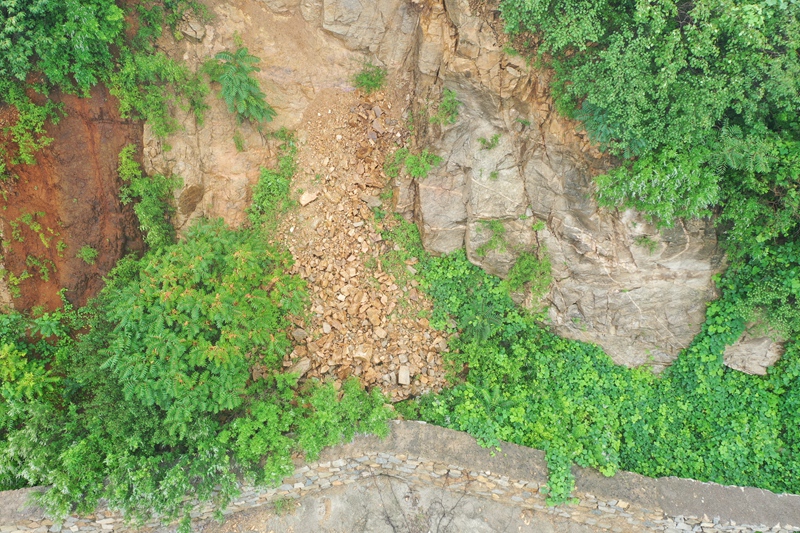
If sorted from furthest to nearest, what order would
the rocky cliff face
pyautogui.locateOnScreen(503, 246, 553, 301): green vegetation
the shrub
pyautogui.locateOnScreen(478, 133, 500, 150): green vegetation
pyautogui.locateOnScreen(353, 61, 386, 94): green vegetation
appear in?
pyautogui.locateOnScreen(353, 61, 386, 94): green vegetation < pyautogui.locateOnScreen(503, 246, 553, 301): green vegetation < pyautogui.locateOnScreen(478, 133, 500, 150): green vegetation < the rocky cliff face < the shrub

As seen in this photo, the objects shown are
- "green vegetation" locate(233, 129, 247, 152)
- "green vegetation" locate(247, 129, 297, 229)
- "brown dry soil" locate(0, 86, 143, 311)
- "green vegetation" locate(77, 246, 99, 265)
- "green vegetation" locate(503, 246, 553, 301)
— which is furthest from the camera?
"green vegetation" locate(247, 129, 297, 229)

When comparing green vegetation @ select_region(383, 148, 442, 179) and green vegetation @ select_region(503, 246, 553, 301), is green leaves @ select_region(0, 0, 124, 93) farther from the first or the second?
green vegetation @ select_region(503, 246, 553, 301)

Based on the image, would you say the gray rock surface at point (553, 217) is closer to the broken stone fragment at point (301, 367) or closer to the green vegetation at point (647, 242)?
the green vegetation at point (647, 242)

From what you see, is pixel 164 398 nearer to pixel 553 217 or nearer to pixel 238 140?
pixel 238 140

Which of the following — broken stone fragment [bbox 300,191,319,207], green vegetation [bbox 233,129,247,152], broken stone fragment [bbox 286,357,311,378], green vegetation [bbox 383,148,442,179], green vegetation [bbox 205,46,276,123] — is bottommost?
broken stone fragment [bbox 286,357,311,378]

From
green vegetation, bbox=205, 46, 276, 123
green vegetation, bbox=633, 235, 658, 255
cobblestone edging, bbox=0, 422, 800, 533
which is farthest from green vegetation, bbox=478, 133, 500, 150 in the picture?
cobblestone edging, bbox=0, 422, 800, 533

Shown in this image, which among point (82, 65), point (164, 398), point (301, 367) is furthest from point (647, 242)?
point (82, 65)

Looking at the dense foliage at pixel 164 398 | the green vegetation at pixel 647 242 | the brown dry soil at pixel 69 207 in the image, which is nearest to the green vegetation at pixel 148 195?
the brown dry soil at pixel 69 207
